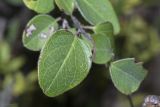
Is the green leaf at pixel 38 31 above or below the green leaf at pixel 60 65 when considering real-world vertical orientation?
below

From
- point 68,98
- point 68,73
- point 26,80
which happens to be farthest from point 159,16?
point 68,73

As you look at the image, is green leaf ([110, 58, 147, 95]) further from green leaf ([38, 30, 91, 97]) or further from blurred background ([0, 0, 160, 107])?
blurred background ([0, 0, 160, 107])

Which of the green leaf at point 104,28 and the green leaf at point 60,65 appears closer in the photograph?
the green leaf at point 60,65

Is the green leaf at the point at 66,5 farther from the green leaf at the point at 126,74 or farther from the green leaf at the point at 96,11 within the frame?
the green leaf at the point at 126,74

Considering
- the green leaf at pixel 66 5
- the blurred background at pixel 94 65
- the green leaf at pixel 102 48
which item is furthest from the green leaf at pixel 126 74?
the blurred background at pixel 94 65

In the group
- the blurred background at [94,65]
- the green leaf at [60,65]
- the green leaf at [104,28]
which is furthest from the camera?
the blurred background at [94,65]

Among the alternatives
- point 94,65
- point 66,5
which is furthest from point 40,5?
point 94,65

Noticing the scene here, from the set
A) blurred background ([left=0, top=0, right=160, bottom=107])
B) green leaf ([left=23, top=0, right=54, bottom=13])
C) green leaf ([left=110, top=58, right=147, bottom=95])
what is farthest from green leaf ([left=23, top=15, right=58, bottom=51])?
blurred background ([left=0, top=0, right=160, bottom=107])

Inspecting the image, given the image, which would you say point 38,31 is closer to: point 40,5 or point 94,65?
point 40,5
